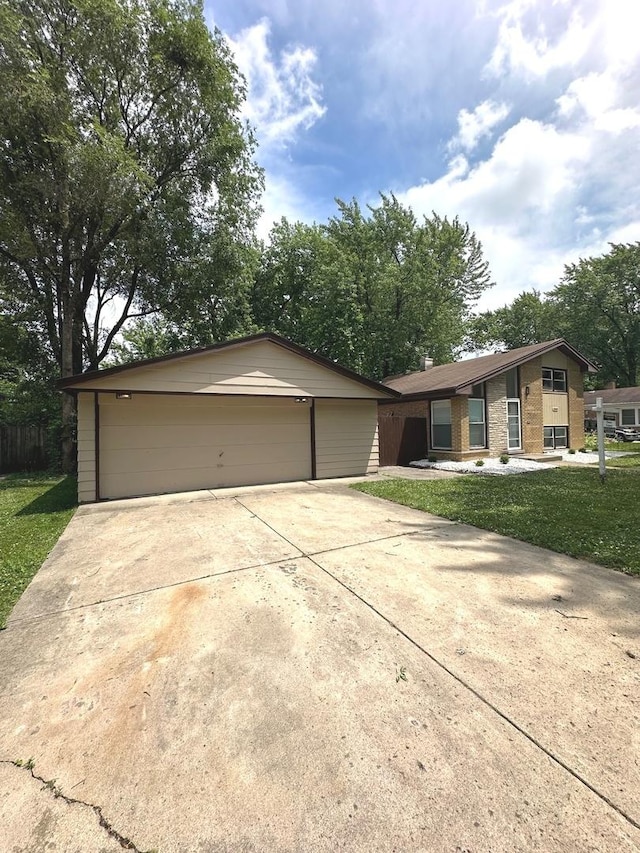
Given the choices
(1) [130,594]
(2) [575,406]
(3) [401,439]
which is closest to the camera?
(1) [130,594]

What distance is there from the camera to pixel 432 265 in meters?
22.7

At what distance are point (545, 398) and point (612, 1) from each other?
12592 millimetres

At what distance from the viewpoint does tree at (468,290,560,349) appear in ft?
123

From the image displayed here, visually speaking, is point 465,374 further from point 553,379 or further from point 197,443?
point 197,443

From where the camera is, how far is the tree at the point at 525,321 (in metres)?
37.4

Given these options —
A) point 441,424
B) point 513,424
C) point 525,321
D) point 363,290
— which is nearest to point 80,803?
point 441,424

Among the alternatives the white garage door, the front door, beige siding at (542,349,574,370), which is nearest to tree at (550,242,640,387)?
beige siding at (542,349,574,370)

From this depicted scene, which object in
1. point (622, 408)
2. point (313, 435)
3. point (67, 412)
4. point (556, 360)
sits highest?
point (556, 360)

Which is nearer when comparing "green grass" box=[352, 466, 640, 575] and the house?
"green grass" box=[352, 466, 640, 575]

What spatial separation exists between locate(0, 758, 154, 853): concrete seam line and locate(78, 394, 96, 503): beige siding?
683 centimetres

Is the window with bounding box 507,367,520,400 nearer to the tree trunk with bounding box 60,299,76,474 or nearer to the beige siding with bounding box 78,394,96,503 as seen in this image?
the beige siding with bounding box 78,394,96,503

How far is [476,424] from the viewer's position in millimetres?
13805

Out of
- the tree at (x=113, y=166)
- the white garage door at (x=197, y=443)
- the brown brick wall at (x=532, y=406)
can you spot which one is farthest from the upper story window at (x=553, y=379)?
the tree at (x=113, y=166)

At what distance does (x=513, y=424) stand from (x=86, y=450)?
570 inches
